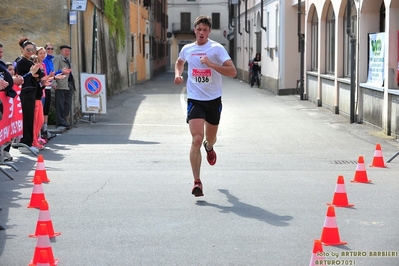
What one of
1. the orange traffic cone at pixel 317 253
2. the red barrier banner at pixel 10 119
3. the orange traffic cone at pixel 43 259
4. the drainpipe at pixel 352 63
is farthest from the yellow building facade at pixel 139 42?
the orange traffic cone at pixel 317 253

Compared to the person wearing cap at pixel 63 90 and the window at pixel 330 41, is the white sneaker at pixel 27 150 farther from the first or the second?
the window at pixel 330 41

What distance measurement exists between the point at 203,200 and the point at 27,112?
5832 millimetres

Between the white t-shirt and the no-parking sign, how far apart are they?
408 inches

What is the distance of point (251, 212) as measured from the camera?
324 inches

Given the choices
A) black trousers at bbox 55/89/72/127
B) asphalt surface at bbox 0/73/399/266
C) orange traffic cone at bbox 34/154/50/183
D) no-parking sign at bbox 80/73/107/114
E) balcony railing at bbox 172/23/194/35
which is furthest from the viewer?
balcony railing at bbox 172/23/194/35

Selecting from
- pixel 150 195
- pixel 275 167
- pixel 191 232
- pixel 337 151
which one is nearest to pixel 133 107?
pixel 337 151

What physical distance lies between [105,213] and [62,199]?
106 cm

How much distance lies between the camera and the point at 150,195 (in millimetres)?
9258

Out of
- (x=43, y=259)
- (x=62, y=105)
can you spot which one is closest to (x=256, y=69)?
(x=62, y=105)

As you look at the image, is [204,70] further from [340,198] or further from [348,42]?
[348,42]

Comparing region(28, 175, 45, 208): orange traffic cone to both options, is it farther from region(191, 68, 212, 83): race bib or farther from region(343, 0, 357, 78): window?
region(343, 0, 357, 78): window

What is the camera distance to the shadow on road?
7.79 m

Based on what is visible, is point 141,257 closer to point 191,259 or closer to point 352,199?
point 191,259

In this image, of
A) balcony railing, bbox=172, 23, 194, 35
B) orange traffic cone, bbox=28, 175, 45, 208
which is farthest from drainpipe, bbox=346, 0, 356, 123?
balcony railing, bbox=172, 23, 194, 35
